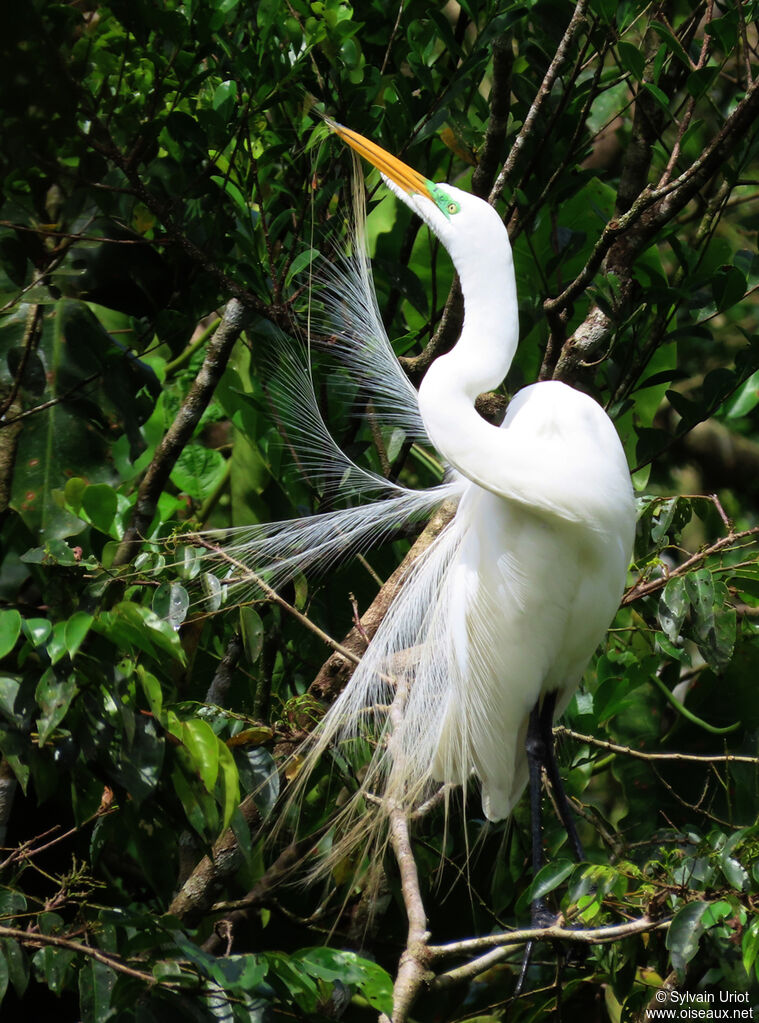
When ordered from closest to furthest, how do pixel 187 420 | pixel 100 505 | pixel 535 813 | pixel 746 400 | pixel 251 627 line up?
1. pixel 100 505
2. pixel 251 627
3. pixel 535 813
4. pixel 187 420
5. pixel 746 400

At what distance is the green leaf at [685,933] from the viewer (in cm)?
144

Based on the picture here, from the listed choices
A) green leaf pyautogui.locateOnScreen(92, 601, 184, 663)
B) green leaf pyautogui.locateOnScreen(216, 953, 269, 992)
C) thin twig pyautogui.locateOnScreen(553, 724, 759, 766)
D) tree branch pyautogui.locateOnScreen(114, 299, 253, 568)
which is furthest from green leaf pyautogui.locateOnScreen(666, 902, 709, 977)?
tree branch pyautogui.locateOnScreen(114, 299, 253, 568)

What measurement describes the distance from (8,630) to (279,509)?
1360 millimetres

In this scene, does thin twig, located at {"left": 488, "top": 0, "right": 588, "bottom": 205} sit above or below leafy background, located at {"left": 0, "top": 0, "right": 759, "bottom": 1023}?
above

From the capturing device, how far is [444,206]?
1.83m

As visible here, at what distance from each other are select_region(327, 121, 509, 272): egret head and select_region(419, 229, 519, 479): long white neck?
0.04 feet

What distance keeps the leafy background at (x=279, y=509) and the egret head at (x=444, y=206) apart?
100mm

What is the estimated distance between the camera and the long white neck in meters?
1.73

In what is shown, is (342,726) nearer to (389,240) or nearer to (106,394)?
(106,394)

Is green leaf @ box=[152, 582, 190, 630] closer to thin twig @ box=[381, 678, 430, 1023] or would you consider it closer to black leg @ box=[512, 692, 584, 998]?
thin twig @ box=[381, 678, 430, 1023]

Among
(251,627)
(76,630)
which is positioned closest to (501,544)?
(251,627)

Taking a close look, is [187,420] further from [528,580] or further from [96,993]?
[96,993]

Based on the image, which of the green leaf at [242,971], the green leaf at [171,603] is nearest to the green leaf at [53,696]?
the green leaf at [171,603]

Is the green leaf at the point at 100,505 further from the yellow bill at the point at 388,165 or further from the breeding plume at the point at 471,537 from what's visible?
the yellow bill at the point at 388,165
